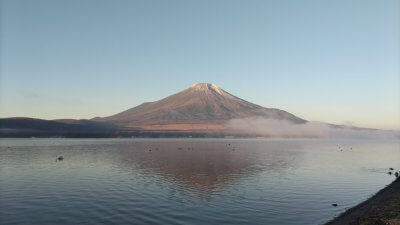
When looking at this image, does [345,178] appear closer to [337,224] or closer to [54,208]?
[337,224]

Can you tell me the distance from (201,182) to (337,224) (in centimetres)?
2530

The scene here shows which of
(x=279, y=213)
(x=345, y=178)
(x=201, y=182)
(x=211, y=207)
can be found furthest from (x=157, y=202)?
(x=345, y=178)

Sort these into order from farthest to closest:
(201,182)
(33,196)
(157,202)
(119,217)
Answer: (201,182) → (33,196) → (157,202) → (119,217)

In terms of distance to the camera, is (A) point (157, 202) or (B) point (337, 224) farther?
(A) point (157, 202)

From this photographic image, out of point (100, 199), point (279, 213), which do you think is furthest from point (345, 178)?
point (100, 199)

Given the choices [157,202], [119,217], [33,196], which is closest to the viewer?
[119,217]

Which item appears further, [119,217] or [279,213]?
[279,213]

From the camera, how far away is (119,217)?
3062 centimetres

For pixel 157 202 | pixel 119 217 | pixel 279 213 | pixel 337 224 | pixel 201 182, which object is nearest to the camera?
pixel 337 224

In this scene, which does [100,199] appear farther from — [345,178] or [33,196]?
[345,178]

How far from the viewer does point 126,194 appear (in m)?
40.7

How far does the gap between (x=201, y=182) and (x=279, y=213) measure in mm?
18607

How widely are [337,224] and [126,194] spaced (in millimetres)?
22583

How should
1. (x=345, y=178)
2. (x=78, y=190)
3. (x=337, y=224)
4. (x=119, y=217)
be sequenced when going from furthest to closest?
(x=345, y=178) < (x=78, y=190) < (x=119, y=217) < (x=337, y=224)
